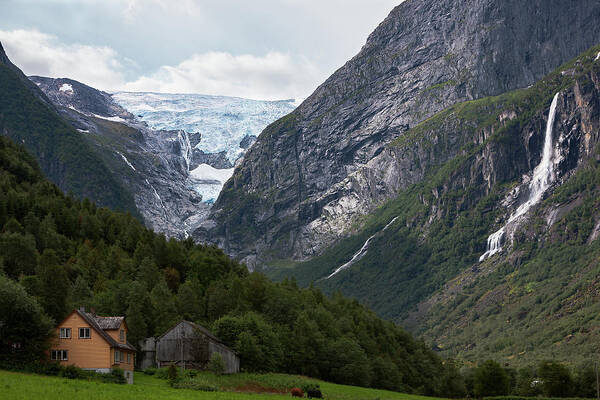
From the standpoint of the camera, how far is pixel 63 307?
3364 inches

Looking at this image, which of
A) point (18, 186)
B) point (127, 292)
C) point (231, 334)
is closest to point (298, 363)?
point (231, 334)

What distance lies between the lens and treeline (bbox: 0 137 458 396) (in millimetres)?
86688

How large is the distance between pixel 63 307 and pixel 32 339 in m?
13.7

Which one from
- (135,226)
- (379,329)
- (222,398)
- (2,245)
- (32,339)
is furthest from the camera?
(135,226)

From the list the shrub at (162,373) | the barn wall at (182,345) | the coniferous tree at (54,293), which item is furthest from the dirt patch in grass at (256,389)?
the coniferous tree at (54,293)

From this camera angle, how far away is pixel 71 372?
2712 inches

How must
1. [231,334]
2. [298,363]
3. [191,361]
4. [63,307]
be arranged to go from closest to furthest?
[63,307]
[191,361]
[231,334]
[298,363]

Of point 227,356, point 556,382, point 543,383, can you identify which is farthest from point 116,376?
point 543,383

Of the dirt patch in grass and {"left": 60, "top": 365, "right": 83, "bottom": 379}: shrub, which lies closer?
{"left": 60, "top": 365, "right": 83, "bottom": 379}: shrub

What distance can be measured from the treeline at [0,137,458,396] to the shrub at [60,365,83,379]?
441cm

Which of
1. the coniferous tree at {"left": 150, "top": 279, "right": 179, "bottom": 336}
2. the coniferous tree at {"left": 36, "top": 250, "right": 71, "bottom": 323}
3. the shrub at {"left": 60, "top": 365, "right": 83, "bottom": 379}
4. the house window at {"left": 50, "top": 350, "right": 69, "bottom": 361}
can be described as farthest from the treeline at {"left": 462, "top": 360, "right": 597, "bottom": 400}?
the shrub at {"left": 60, "top": 365, "right": 83, "bottom": 379}

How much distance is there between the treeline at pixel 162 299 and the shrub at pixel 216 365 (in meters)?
7.79

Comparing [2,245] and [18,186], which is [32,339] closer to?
[2,245]

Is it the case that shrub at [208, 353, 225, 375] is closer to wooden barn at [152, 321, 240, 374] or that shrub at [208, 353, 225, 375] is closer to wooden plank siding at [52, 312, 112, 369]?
wooden barn at [152, 321, 240, 374]
